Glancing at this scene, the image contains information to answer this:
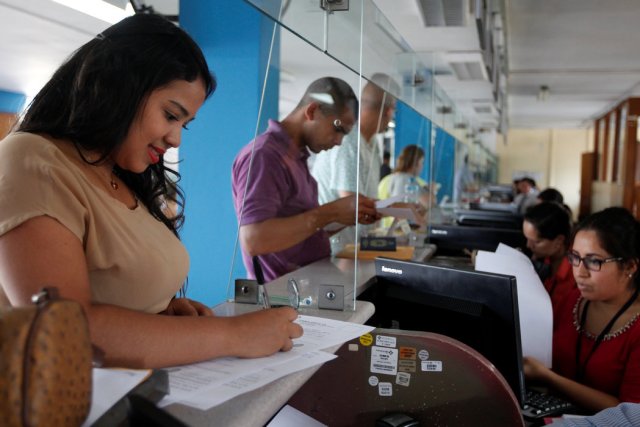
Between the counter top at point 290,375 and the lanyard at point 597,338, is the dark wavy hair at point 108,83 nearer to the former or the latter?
the counter top at point 290,375

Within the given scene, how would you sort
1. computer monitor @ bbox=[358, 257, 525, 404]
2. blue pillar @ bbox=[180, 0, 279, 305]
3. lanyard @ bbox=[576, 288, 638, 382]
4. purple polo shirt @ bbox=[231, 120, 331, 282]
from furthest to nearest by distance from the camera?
blue pillar @ bbox=[180, 0, 279, 305]
purple polo shirt @ bbox=[231, 120, 331, 282]
lanyard @ bbox=[576, 288, 638, 382]
computer monitor @ bbox=[358, 257, 525, 404]

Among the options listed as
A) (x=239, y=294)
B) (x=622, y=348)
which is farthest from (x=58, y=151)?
(x=622, y=348)

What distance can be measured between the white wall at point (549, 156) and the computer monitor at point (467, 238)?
16608mm

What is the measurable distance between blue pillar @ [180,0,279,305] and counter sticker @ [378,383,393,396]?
1.12 m

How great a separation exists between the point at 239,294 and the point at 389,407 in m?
0.48

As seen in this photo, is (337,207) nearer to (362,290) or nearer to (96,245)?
(362,290)

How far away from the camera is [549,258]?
118 inches

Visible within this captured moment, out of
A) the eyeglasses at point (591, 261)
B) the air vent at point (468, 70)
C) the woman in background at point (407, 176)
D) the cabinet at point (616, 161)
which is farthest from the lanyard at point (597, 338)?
the cabinet at point (616, 161)

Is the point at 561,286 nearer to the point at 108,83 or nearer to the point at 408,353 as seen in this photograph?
the point at 408,353

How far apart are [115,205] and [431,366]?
2.19 ft

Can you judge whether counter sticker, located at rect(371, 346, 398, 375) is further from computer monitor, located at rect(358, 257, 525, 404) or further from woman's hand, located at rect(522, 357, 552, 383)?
woman's hand, located at rect(522, 357, 552, 383)

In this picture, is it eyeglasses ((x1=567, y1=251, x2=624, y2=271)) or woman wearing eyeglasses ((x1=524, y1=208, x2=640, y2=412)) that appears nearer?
woman wearing eyeglasses ((x1=524, y1=208, x2=640, y2=412))

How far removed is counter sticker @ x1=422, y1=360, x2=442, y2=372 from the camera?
3.78ft

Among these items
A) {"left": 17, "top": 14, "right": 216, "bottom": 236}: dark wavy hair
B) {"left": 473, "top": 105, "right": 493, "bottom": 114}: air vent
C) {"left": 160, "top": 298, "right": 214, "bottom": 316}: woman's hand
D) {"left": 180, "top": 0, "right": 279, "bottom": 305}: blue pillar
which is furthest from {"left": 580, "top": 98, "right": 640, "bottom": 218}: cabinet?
{"left": 17, "top": 14, "right": 216, "bottom": 236}: dark wavy hair
